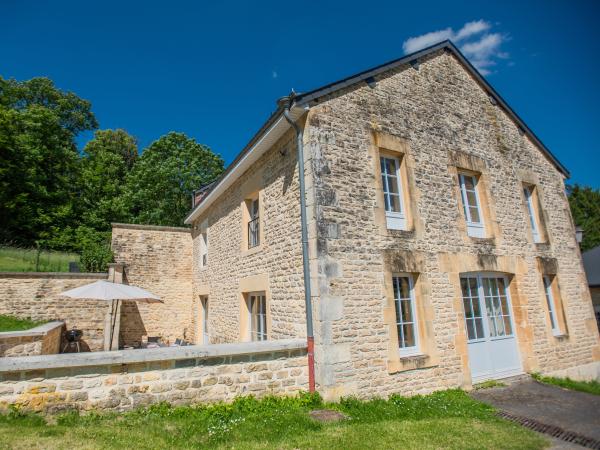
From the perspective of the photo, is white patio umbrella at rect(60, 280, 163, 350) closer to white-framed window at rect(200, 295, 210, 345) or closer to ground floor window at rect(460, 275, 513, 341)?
white-framed window at rect(200, 295, 210, 345)

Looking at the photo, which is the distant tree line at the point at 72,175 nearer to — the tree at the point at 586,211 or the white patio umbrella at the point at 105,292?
the white patio umbrella at the point at 105,292

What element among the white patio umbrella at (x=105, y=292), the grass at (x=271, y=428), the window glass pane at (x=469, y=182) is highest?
the window glass pane at (x=469, y=182)

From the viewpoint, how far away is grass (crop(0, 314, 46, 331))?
29.5 ft

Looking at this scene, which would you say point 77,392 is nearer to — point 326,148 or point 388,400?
point 388,400

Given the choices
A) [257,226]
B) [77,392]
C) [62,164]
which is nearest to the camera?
[77,392]

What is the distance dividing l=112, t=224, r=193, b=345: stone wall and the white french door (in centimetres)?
1002

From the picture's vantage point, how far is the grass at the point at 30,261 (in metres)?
12.3

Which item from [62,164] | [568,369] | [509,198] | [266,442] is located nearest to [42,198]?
[62,164]

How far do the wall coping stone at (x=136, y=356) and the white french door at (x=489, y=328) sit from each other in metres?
4.17

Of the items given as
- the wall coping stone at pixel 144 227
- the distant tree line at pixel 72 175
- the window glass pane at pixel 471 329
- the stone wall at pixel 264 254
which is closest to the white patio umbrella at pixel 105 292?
the stone wall at pixel 264 254

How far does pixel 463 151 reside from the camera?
8477mm

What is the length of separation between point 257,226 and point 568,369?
878 cm

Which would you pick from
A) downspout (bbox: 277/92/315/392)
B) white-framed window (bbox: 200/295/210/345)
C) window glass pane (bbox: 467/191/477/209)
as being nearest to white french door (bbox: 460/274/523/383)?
window glass pane (bbox: 467/191/477/209)

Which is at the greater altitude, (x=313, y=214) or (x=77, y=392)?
(x=313, y=214)
